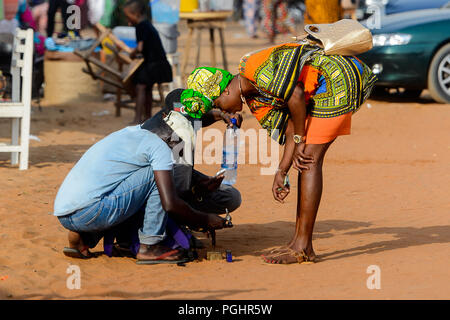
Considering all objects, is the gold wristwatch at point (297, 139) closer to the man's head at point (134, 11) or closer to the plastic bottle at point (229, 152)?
the plastic bottle at point (229, 152)

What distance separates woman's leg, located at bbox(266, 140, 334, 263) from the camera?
16.7 ft

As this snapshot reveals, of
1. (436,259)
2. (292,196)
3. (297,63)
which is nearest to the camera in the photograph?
(297,63)

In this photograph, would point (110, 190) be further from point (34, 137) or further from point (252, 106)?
point (34, 137)

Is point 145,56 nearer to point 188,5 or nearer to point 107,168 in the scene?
point 188,5

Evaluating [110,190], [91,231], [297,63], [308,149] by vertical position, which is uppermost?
[297,63]

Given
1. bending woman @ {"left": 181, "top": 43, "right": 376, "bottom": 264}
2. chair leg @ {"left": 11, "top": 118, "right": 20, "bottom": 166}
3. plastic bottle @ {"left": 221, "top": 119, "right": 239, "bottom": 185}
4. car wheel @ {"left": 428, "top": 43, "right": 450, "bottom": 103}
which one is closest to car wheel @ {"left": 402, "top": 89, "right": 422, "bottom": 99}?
car wheel @ {"left": 428, "top": 43, "right": 450, "bottom": 103}

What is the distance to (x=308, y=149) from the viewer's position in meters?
5.07

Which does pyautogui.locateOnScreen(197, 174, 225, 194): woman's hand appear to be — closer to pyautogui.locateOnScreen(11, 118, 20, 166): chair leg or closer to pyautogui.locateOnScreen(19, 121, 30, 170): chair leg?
pyautogui.locateOnScreen(19, 121, 30, 170): chair leg

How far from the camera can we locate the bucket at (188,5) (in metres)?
14.7

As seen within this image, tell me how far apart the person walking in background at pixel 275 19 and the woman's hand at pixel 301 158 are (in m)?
19.6

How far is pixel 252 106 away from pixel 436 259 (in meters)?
1.57

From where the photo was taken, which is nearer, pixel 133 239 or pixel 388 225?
pixel 133 239

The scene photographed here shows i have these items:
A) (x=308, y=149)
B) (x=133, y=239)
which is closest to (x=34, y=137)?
(x=133, y=239)
